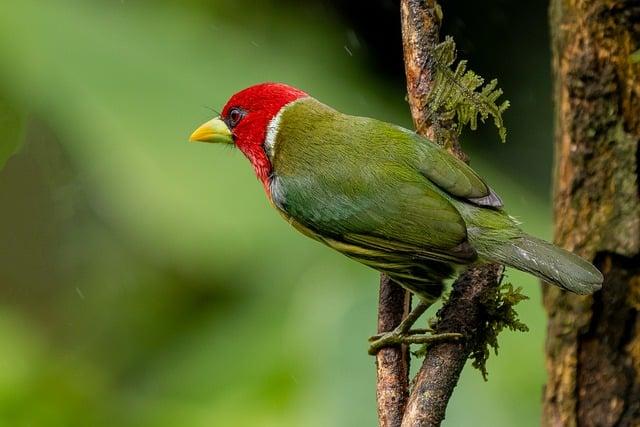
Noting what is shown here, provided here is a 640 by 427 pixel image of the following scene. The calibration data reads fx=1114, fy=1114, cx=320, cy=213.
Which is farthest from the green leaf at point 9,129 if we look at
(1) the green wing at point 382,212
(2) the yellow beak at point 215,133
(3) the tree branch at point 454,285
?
(3) the tree branch at point 454,285

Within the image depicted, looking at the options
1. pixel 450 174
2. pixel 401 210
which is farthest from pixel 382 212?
pixel 450 174

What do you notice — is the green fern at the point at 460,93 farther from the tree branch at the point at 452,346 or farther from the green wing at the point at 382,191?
the tree branch at the point at 452,346

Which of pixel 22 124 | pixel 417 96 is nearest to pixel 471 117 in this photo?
pixel 417 96

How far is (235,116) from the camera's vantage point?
3.49 m

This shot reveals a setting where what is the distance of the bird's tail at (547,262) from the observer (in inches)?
112

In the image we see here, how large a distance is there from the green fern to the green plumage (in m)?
0.12

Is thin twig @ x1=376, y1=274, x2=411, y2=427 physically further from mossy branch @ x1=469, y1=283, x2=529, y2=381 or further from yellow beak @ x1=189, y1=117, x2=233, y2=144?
yellow beak @ x1=189, y1=117, x2=233, y2=144

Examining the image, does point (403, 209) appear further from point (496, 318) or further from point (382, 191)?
point (496, 318)

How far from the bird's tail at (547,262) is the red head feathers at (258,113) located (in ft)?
2.51

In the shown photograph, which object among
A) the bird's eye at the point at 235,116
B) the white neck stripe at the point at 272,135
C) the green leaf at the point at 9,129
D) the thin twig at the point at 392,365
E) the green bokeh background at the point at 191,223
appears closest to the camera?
the thin twig at the point at 392,365

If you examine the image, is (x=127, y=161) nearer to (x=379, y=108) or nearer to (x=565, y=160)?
(x=379, y=108)

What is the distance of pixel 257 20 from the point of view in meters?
5.50

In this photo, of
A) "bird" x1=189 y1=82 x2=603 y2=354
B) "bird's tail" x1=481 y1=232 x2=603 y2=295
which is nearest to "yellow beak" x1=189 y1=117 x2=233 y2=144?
"bird" x1=189 y1=82 x2=603 y2=354

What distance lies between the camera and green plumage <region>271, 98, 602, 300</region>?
301cm
